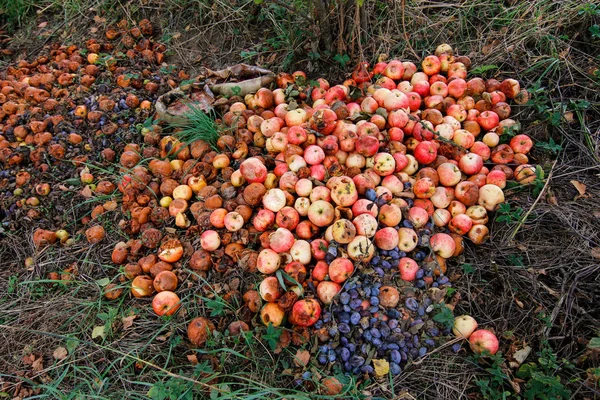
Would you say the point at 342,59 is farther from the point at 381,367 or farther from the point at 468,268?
the point at 381,367

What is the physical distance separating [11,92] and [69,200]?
1888mm

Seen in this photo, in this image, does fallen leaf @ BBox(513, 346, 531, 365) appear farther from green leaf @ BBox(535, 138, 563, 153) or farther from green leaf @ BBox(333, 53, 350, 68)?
green leaf @ BBox(333, 53, 350, 68)

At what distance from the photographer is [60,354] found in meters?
2.59

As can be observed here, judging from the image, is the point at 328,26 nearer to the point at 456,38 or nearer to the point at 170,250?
the point at 456,38

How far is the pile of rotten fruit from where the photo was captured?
8.39 feet

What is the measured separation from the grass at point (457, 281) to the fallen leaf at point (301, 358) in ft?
0.19

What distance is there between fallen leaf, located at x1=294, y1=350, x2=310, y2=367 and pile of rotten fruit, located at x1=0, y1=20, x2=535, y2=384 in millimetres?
91

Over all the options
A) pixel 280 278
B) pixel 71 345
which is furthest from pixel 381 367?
pixel 71 345

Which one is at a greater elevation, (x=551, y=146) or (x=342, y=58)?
(x=342, y=58)

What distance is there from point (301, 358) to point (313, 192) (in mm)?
1135

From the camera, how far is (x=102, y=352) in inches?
102

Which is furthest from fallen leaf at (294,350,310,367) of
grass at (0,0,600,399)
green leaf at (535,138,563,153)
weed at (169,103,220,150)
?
green leaf at (535,138,563,153)

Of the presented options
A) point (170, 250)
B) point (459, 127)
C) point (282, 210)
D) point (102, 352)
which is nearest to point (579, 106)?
point (459, 127)

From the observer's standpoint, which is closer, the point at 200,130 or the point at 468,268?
the point at 468,268
